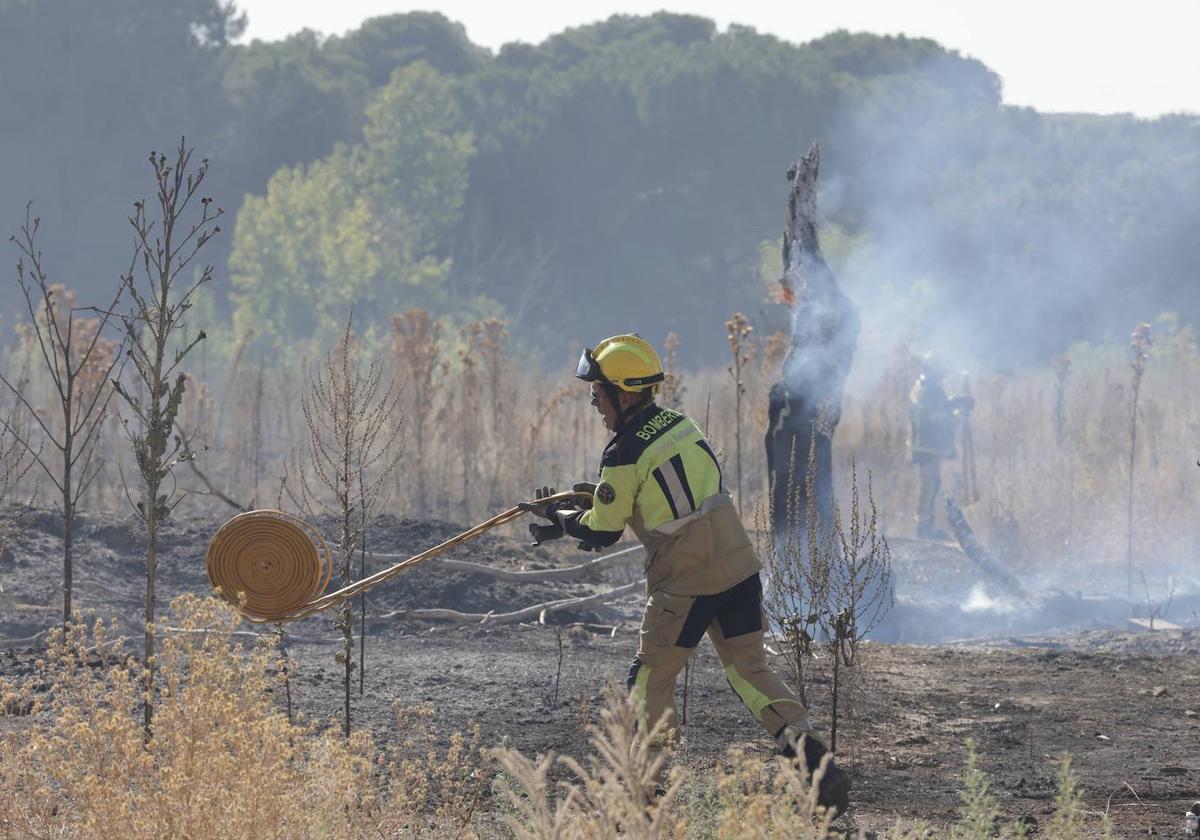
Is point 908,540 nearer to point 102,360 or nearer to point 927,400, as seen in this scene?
point 927,400

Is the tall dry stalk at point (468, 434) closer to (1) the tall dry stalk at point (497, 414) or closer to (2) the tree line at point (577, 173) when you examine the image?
(1) the tall dry stalk at point (497, 414)

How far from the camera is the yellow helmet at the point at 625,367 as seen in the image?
5.94 m

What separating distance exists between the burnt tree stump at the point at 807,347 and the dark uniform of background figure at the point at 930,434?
237 inches

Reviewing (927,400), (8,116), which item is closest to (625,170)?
(8,116)

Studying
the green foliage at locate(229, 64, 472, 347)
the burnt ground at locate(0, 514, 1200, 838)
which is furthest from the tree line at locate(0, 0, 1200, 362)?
the burnt ground at locate(0, 514, 1200, 838)

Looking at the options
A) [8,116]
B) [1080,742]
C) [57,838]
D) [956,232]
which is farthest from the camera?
[8,116]

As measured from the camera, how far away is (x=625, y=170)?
164 feet

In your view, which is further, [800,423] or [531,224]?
[531,224]

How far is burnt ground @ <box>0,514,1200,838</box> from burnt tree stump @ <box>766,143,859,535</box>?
1.76 metres

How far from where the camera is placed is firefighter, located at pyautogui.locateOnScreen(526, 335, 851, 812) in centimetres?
577

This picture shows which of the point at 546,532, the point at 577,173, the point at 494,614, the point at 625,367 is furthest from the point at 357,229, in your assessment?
the point at 625,367

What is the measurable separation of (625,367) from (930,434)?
480 inches

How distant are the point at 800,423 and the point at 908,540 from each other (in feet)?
14.2

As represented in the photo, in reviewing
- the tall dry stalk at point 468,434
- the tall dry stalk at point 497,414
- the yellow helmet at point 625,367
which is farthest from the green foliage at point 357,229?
the yellow helmet at point 625,367
